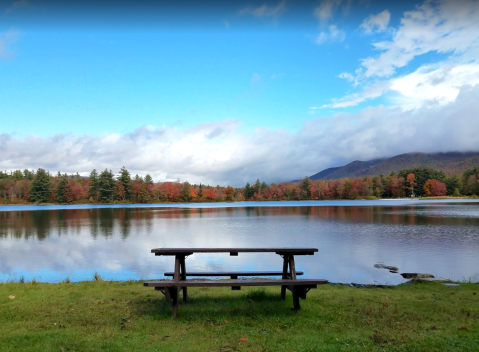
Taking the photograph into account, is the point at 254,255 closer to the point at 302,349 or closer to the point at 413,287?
the point at 413,287

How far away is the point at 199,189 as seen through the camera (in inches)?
6265

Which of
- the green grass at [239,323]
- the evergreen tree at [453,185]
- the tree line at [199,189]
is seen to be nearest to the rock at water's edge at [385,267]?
the green grass at [239,323]

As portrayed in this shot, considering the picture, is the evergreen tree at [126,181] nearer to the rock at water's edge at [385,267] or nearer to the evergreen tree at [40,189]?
the evergreen tree at [40,189]

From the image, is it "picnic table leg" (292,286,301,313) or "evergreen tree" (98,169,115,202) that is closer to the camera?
"picnic table leg" (292,286,301,313)

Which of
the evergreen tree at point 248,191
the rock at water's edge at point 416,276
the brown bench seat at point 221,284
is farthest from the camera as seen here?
the evergreen tree at point 248,191

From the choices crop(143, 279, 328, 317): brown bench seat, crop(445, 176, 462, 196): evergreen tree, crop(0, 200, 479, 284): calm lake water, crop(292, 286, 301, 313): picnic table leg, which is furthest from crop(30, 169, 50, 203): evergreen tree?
crop(445, 176, 462, 196): evergreen tree

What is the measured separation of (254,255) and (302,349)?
15.0 metres

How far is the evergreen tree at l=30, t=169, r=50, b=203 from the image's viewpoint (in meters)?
120

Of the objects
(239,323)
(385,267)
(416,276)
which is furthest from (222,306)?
(385,267)

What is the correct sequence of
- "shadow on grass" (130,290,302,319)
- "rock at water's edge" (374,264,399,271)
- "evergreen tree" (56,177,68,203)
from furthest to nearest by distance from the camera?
"evergreen tree" (56,177,68,203) → "rock at water's edge" (374,264,399,271) → "shadow on grass" (130,290,302,319)

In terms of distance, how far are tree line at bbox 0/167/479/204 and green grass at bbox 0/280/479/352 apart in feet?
415

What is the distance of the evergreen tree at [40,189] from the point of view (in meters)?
120

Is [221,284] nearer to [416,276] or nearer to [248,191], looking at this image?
[416,276]

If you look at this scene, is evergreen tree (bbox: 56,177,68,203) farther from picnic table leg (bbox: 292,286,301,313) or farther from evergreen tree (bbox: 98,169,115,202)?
picnic table leg (bbox: 292,286,301,313)
